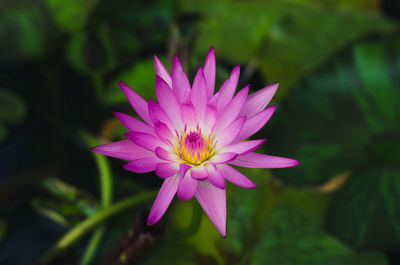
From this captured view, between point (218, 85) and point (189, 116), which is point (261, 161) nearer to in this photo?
point (189, 116)

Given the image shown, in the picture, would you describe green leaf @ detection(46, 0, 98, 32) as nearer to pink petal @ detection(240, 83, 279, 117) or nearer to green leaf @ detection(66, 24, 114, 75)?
green leaf @ detection(66, 24, 114, 75)

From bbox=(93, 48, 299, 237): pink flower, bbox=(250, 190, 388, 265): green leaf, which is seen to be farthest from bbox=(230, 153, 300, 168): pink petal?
bbox=(250, 190, 388, 265): green leaf

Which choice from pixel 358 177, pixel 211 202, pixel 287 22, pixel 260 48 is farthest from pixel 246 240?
pixel 287 22

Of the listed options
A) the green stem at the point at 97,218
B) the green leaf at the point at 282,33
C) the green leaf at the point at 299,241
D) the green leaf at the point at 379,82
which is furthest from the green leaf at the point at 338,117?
the green stem at the point at 97,218

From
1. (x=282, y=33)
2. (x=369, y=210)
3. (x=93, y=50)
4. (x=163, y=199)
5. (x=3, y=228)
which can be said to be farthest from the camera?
(x=282, y=33)

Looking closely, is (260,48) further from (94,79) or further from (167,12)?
(94,79)

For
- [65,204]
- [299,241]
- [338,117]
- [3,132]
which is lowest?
[299,241]

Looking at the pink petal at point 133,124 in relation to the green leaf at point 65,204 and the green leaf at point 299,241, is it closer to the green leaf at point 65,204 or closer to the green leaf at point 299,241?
the green leaf at point 299,241

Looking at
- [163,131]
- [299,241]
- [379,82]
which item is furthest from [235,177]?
[379,82]
